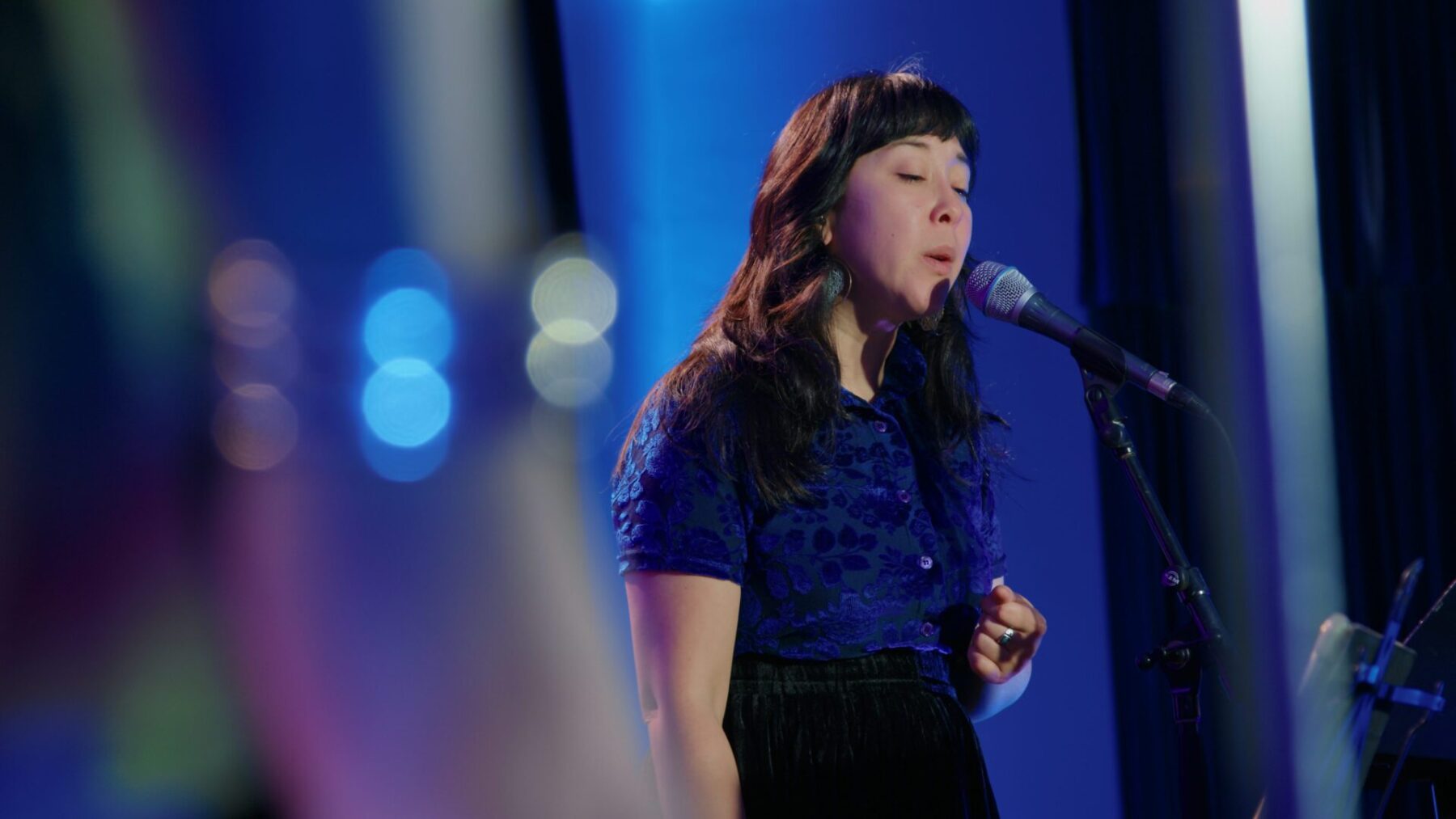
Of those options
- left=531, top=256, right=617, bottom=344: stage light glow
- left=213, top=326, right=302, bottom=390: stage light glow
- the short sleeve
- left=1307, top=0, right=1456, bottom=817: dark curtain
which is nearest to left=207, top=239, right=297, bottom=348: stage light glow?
left=213, top=326, right=302, bottom=390: stage light glow

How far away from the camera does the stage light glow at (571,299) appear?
111 inches

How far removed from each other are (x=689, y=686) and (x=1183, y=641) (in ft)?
1.88

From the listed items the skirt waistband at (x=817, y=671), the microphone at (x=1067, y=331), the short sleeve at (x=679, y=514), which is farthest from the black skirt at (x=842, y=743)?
the microphone at (x=1067, y=331)

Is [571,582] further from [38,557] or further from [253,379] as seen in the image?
[38,557]

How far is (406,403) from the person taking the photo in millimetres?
2816

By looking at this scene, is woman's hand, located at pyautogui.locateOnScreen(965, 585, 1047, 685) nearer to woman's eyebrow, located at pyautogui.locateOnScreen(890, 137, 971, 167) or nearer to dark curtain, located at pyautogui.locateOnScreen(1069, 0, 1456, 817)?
woman's eyebrow, located at pyautogui.locateOnScreen(890, 137, 971, 167)

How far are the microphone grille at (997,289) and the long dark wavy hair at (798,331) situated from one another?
0.19m

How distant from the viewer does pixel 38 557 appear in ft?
7.38

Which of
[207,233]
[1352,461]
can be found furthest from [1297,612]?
[207,233]

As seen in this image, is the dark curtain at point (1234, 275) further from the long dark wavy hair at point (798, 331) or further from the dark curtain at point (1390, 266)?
the long dark wavy hair at point (798, 331)

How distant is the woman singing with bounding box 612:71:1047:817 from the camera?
136 centimetres

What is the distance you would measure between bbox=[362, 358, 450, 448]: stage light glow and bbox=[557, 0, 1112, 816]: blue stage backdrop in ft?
1.20

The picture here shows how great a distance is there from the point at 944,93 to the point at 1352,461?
1.89 metres

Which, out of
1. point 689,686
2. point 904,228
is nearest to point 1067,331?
point 904,228
